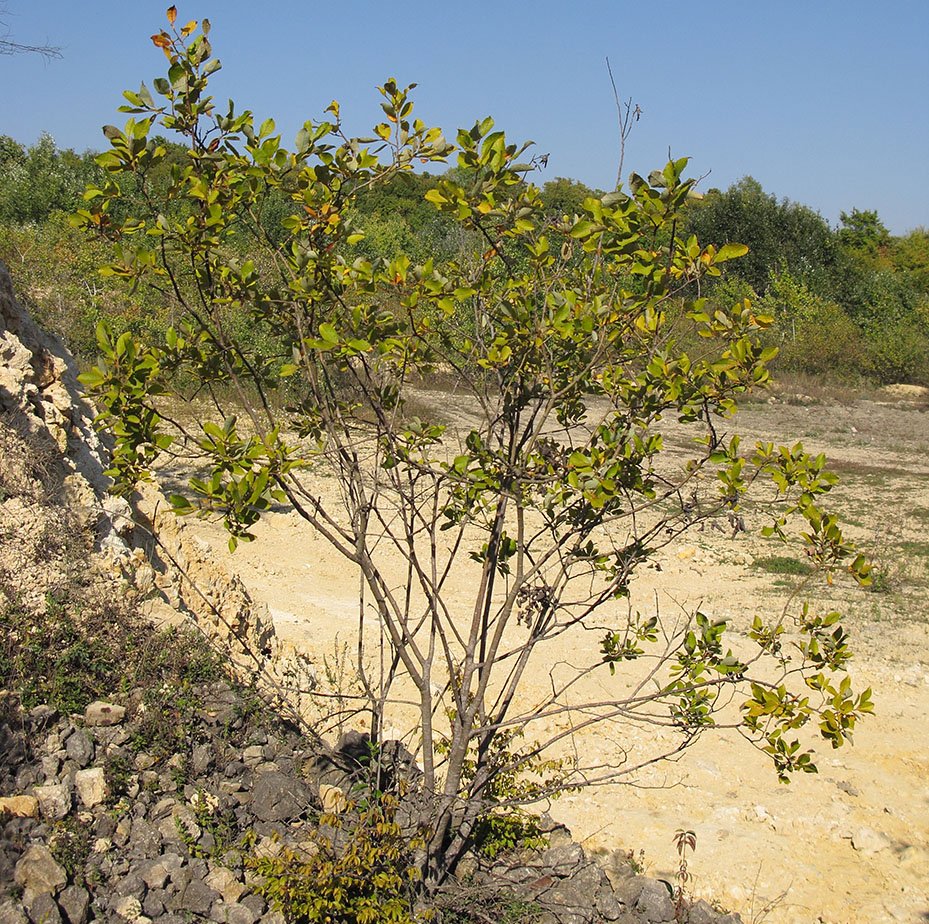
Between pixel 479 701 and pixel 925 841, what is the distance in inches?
106

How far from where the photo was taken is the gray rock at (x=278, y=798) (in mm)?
3127

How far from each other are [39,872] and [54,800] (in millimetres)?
327

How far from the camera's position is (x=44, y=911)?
237cm

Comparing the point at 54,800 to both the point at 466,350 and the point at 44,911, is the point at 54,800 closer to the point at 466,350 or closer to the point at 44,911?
the point at 44,911

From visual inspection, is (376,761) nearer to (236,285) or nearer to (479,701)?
(479,701)

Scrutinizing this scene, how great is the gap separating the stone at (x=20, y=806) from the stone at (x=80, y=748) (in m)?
0.25

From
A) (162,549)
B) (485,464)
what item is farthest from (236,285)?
(162,549)

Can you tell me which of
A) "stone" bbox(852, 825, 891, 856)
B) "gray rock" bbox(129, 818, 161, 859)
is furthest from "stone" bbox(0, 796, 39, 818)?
"stone" bbox(852, 825, 891, 856)

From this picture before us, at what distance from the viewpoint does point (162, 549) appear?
4.93m

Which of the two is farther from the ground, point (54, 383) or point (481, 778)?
point (54, 383)

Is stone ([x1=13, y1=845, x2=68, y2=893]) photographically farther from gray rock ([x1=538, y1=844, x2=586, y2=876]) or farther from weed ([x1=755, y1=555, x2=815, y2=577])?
weed ([x1=755, y1=555, x2=815, y2=577])

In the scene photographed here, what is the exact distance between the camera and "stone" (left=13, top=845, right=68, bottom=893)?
244cm

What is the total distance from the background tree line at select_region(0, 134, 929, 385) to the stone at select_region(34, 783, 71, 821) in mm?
11785

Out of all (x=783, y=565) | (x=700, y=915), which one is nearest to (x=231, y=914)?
(x=700, y=915)
